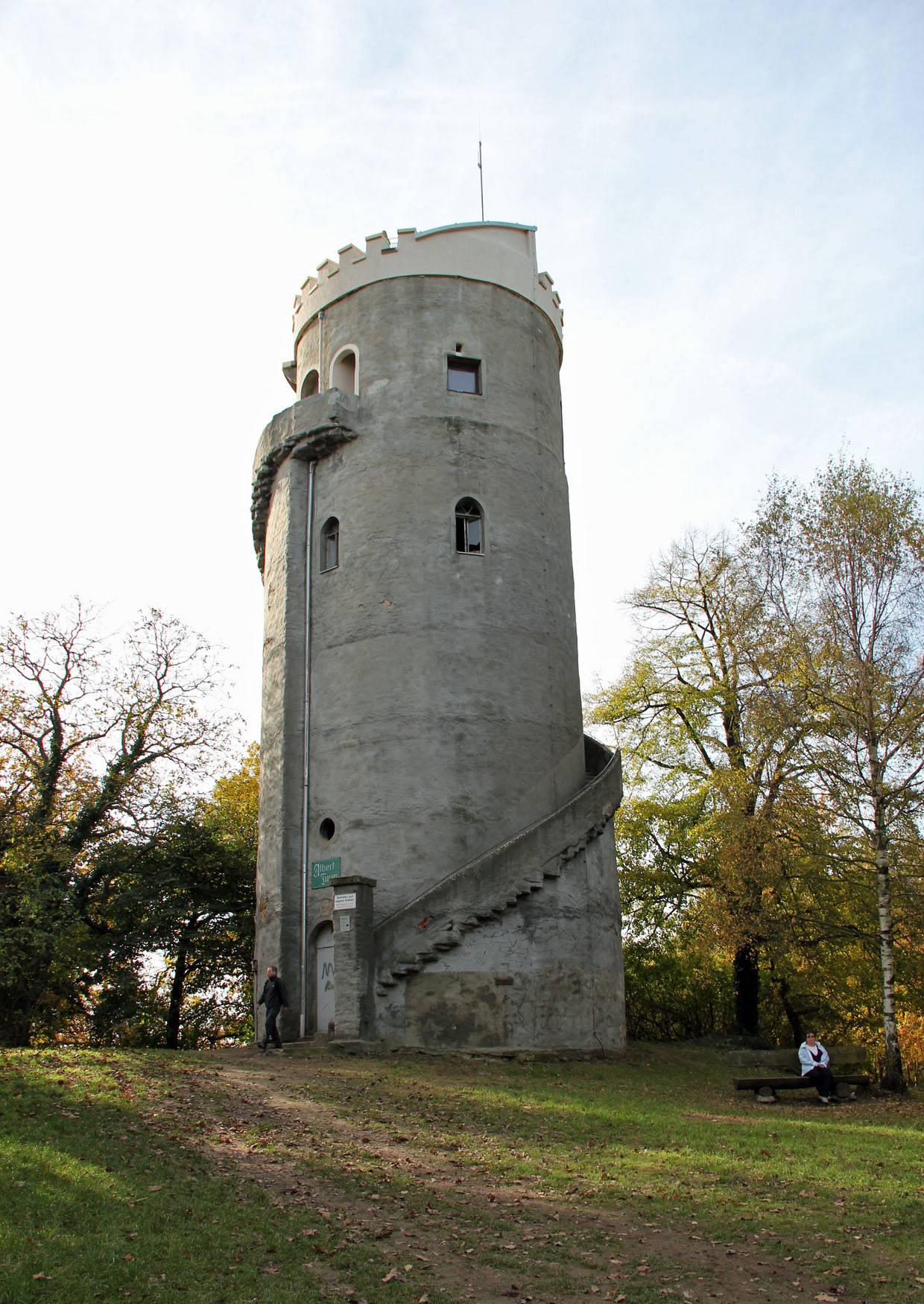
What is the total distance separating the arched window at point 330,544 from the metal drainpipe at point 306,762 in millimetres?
263

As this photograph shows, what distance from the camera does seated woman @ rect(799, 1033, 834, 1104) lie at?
15.7m

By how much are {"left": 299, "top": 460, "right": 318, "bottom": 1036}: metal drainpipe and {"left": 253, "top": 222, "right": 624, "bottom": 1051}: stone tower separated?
1.6 inches

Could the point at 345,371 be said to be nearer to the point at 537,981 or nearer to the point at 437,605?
the point at 437,605

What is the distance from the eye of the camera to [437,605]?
2114cm

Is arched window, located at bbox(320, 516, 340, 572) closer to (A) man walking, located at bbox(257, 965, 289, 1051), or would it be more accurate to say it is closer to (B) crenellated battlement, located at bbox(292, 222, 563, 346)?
(B) crenellated battlement, located at bbox(292, 222, 563, 346)

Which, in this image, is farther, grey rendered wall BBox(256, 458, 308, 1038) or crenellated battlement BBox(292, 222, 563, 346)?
crenellated battlement BBox(292, 222, 563, 346)

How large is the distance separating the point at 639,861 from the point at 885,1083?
10.2 metres

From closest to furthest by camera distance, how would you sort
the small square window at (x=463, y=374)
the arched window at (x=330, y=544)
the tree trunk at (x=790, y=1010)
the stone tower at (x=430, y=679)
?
1. the stone tower at (x=430, y=679)
2. the arched window at (x=330, y=544)
3. the small square window at (x=463, y=374)
4. the tree trunk at (x=790, y=1010)

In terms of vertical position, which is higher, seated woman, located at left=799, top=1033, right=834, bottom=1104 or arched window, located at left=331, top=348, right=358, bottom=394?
arched window, located at left=331, top=348, right=358, bottom=394

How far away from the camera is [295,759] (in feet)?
69.6

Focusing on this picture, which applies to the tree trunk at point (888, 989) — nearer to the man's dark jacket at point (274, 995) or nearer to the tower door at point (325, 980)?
the tower door at point (325, 980)

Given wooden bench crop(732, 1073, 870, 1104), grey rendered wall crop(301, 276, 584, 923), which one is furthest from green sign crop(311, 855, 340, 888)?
wooden bench crop(732, 1073, 870, 1104)

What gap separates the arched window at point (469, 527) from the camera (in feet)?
72.1

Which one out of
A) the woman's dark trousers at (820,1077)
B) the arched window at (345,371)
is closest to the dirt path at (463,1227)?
the woman's dark trousers at (820,1077)
